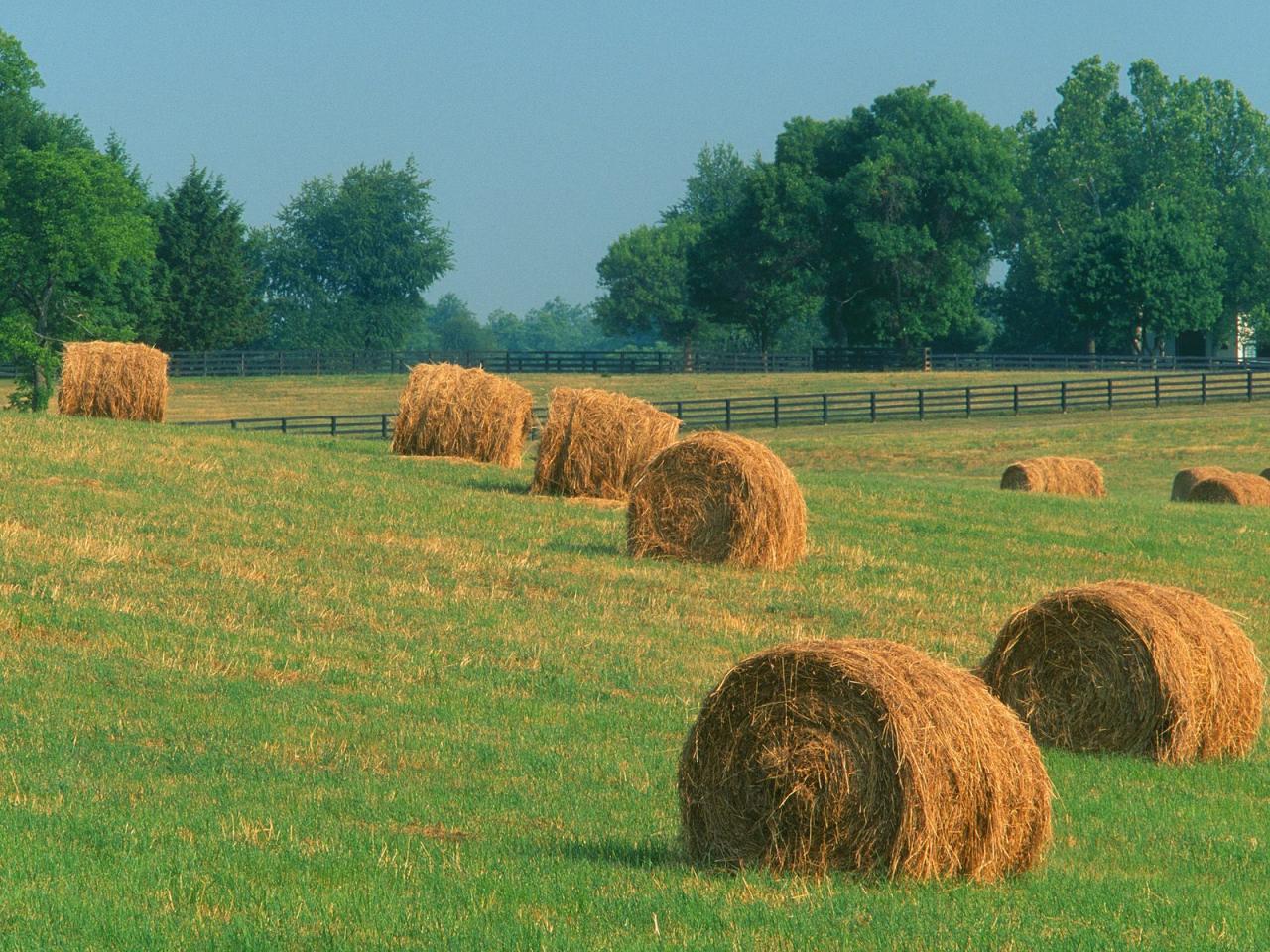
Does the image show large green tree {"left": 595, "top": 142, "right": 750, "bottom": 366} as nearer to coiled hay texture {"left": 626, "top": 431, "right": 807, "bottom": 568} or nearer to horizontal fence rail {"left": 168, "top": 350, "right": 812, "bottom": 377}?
horizontal fence rail {"left": 168, "top": 350, "right": 812, "bottom": 377}

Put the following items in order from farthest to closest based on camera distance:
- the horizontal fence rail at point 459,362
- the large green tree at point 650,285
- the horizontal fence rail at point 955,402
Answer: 1. the large green tree at point 650,285
2. the horizontal fence rail at point 459,362
3. the horizontal fence rail at point 955,402

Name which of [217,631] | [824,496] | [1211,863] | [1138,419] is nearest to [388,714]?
[217,631]

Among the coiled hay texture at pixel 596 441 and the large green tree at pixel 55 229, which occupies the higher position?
the large green tree at pixel 55 229

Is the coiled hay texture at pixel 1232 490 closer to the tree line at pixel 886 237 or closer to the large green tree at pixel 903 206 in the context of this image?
the tree line at pixel 886 237

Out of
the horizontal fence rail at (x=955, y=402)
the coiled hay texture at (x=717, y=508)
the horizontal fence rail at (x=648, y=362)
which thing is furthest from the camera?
the horizontal fence rail at (x=648, y=362)

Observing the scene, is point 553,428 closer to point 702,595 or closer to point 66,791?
point 702,595

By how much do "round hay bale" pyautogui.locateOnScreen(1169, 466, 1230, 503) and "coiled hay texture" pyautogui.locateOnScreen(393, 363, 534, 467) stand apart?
12308mm

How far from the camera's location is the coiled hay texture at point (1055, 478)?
3275 centimetres

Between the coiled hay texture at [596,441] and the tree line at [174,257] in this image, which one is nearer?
the coiled hay texture at [596,441]

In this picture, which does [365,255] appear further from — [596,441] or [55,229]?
[596,441]

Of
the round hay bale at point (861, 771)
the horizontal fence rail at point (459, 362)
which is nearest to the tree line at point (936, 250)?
the horizontal fence rail at point (459, 362)

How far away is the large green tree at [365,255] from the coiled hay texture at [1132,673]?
11863 centimetres

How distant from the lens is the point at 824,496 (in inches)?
1054

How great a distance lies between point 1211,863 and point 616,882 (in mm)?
3083
